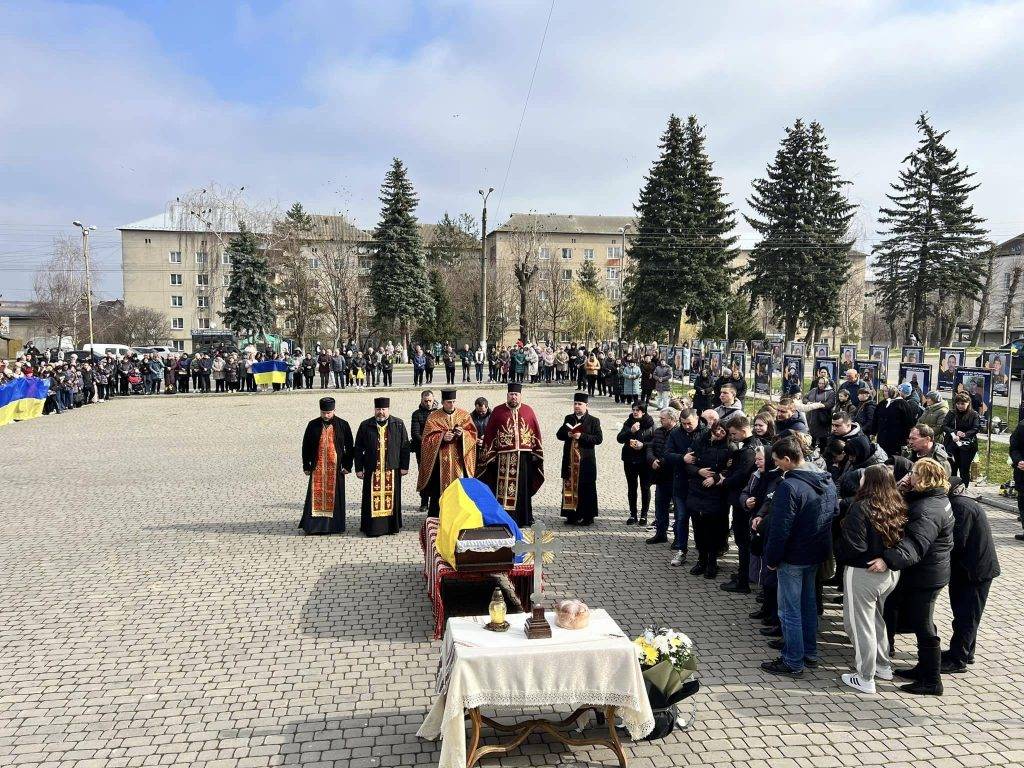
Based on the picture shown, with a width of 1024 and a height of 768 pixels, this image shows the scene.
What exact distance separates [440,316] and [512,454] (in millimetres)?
48918

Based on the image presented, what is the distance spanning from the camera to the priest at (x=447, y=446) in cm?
1031

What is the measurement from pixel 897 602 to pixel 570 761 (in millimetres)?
3057

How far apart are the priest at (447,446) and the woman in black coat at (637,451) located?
7.14 feet

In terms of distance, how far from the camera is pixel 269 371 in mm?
31234

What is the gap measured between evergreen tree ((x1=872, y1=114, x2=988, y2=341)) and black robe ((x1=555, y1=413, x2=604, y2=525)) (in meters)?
40.1

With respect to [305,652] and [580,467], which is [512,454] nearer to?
[580,467]

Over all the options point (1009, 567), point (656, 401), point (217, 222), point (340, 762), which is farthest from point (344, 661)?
point (217, 222)

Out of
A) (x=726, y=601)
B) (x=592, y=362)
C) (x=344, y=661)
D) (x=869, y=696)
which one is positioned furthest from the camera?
(x=592, y=362)

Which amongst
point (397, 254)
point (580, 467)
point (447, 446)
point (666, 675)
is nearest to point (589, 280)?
point (397, 254)

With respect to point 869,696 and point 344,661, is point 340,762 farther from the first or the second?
point 869,696

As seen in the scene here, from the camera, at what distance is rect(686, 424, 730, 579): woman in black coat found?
8.12m

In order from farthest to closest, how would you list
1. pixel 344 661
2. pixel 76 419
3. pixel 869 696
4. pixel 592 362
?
pixel 592 362 → pixel 76 419 → pixel 344 661 → pixel 869 696

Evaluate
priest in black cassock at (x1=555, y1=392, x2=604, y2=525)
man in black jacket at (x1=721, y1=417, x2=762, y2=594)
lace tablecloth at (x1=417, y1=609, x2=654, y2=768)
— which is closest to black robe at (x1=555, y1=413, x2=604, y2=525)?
priest in black cassock at (x1=555, y1=392, x2=604, y2=525)

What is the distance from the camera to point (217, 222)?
58.7m
